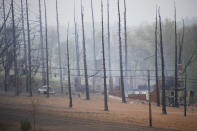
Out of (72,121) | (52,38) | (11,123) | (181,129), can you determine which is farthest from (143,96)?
(52,38)

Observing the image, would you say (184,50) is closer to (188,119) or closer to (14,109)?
(188,119)

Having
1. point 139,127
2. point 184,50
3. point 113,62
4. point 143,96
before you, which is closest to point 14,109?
point 139,127

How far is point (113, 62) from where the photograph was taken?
283 feet

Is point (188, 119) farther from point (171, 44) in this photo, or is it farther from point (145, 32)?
point (145, 32)

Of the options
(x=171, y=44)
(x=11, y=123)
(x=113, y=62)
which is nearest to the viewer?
(x=11, y=123)

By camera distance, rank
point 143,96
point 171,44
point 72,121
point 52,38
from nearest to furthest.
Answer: point 72,121, point 143,96, point 171,44, point 52,38

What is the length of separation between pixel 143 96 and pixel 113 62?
3957 centimetres

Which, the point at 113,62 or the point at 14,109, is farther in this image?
the point at 113,62

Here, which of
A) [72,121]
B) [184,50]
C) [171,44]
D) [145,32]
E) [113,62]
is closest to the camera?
[72,121]

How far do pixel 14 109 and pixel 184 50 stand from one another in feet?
127

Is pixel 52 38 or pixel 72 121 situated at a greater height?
pixel 52 38

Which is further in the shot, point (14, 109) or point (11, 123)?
point (14, 109)

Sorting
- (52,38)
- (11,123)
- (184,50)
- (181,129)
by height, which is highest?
(52,38)

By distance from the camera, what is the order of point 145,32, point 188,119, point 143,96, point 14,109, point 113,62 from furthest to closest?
point 113,62, point 145,32, point 143,96, point 188,119, point 14,109
